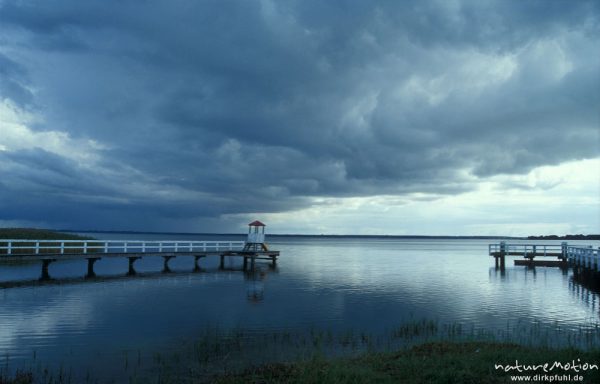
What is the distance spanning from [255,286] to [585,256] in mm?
28538

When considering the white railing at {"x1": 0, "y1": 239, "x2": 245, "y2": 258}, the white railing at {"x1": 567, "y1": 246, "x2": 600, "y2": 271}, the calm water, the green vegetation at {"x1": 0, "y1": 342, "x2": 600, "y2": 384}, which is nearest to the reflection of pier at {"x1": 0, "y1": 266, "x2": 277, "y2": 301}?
the calm water

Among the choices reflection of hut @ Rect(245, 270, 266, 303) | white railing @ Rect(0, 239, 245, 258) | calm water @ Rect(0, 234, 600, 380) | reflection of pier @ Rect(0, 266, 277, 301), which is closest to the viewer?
calm water @ Rect(0, 234, 600, 380)

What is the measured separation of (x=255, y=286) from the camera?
34688mm

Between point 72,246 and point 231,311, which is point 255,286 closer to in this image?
point 231,311

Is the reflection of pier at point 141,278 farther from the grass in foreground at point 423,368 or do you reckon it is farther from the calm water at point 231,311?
the grass in foreground at point 423,368

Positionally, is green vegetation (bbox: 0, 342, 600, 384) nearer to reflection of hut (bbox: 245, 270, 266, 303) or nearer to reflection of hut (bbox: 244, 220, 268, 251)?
reflection of hut (bbox: 245, 270, 266, 303)

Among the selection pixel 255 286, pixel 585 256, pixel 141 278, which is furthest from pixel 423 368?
pixel 585 256

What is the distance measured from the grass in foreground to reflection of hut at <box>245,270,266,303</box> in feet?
51.3

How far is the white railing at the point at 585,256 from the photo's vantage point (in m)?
33.8

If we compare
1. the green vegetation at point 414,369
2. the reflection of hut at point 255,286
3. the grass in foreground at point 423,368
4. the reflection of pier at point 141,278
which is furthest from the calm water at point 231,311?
the grass in foreground at point 423,368

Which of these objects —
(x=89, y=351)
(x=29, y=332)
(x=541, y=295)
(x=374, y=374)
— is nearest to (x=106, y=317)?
(x=29, y=332)

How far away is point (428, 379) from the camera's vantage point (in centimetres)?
1037

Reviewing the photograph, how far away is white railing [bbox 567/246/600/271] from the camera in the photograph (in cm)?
3375

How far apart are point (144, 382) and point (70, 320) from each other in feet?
34.3
